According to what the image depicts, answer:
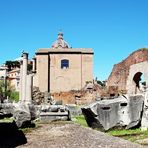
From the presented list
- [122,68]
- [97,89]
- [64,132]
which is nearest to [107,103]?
[64,132]

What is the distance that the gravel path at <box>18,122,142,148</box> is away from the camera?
30.7 ft

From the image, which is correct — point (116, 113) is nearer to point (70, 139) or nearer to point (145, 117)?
point (145, 117)

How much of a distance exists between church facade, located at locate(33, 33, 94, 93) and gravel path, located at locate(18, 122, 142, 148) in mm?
39152

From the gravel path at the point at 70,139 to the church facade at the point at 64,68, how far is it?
39.2 m

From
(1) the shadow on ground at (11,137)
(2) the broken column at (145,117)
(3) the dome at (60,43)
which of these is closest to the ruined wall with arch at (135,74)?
(2) the broken column at (145,117)

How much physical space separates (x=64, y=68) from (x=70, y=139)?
42292 mm

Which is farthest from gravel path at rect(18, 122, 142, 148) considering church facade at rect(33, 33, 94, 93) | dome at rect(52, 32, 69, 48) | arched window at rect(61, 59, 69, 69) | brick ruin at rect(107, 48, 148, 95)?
dome at rect(52, 32, 69, 48)

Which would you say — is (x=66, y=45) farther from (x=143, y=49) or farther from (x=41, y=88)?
(x=143, y=49)

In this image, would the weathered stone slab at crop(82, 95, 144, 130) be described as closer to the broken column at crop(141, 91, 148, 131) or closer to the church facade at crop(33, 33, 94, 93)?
the broken column at crop(141, 91, 148, 131)

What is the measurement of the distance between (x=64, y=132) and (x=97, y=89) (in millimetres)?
31042

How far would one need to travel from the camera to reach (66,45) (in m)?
62.9

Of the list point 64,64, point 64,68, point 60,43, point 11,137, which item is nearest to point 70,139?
point 11,137

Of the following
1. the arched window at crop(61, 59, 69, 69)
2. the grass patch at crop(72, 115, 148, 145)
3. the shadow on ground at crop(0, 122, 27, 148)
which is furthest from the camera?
the arched window at crop(61, 59, 69, 69)

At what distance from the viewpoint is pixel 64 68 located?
52.3 metres
